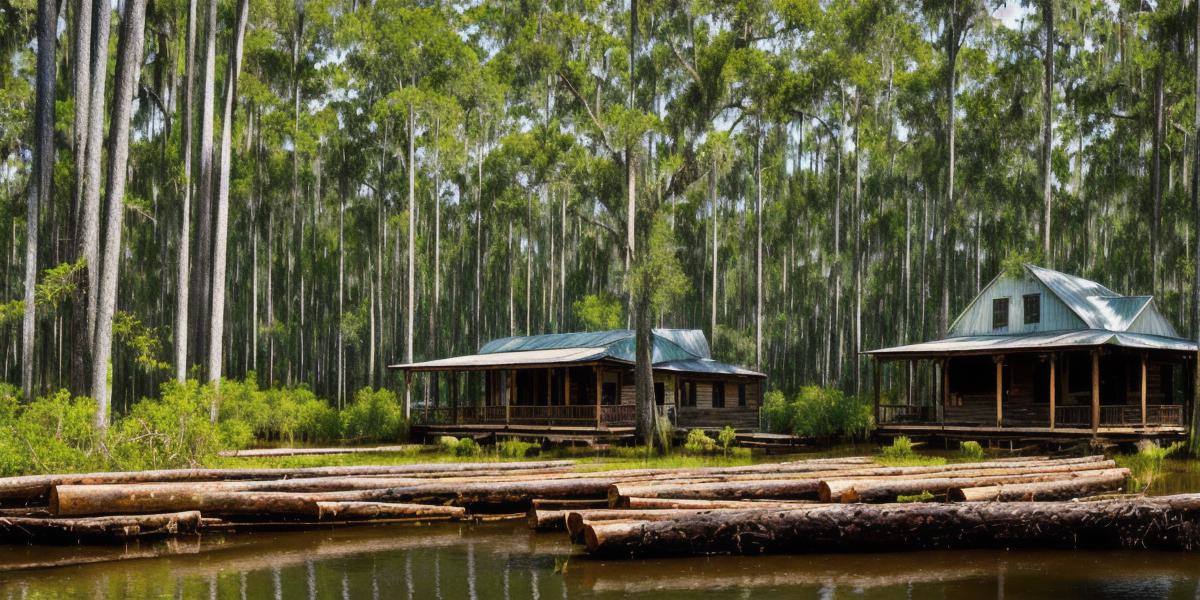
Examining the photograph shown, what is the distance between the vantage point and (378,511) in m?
14.8

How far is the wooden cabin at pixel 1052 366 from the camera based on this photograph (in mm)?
27938

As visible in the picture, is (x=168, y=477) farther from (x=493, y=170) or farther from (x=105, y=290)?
(x=493, y=170)

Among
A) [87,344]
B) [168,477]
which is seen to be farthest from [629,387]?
[168,477]

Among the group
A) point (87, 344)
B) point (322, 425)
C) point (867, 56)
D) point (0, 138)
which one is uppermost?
point (867, 56)

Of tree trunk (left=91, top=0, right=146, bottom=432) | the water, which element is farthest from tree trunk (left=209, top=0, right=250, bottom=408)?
the water

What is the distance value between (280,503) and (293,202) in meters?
39.1

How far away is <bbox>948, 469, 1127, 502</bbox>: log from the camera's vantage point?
1437cm

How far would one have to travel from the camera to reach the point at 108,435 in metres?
17.2

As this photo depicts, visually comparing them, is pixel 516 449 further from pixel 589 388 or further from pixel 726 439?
pixel 589 388

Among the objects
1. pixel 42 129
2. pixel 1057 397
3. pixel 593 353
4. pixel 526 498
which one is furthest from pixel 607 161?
pixel 526 498

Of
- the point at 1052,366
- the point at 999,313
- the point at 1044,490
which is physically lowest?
the point at 1044,490

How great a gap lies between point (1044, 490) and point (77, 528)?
13.0 meters

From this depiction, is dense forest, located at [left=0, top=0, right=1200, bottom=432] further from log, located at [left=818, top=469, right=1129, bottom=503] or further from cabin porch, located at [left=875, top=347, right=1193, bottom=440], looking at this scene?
log, located at [left=818, top=469, right=1129, bottom=503]

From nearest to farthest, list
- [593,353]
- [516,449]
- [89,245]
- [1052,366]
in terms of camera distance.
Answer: [89,245] → [1052,366] → [516,449] → [593,353]
